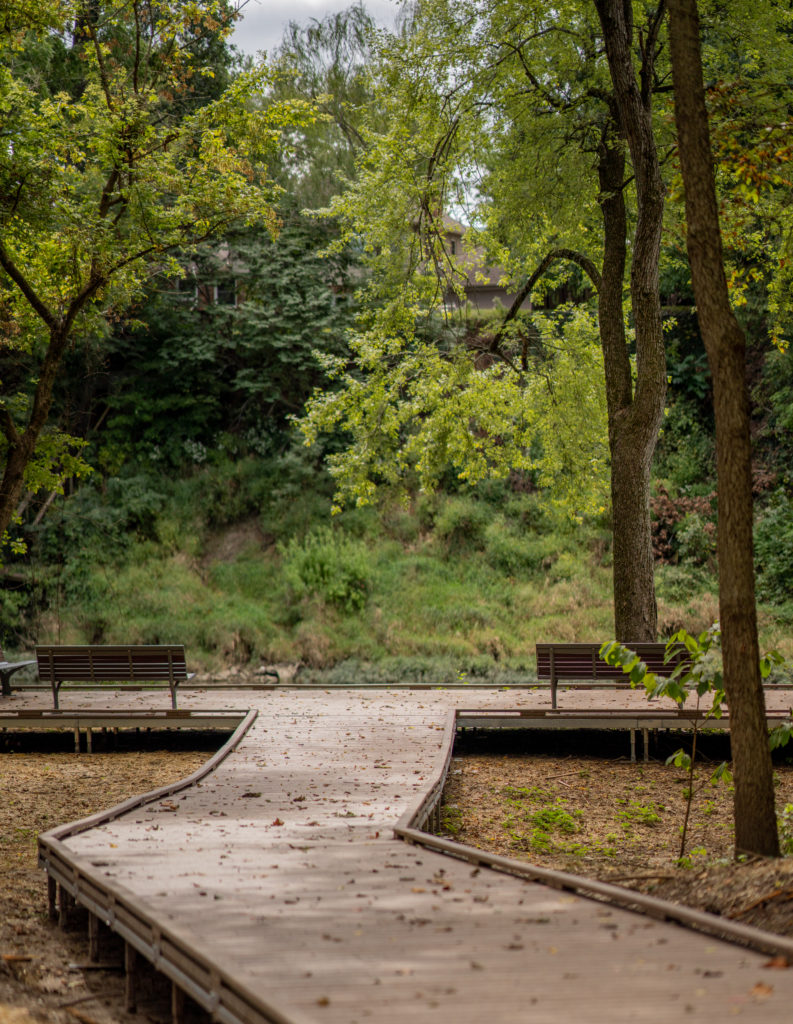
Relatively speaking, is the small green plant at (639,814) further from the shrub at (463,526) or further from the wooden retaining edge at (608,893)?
the shrub at (463,526)

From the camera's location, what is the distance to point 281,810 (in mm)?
7535

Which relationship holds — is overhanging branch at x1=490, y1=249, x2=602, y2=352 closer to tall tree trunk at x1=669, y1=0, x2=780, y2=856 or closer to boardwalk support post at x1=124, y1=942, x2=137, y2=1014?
tall tree trunk at x1=669, y1=0, x2=780, y2=856

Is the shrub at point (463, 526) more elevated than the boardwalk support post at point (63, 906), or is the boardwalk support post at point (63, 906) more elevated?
the shrub at point (463, 526)

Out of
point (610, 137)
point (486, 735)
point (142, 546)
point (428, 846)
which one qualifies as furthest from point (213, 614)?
point (428, 846)


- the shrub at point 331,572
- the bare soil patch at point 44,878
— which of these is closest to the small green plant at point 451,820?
the bare soil patch at point 44,878

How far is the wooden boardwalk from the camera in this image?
3.52 meters

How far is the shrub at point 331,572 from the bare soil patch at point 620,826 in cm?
953

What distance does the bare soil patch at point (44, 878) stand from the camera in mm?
4793

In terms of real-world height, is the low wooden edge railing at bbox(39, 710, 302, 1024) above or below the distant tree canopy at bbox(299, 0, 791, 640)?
below

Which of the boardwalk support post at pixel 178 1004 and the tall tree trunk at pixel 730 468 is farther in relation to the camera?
the tall tree trunk at pixel 730 468

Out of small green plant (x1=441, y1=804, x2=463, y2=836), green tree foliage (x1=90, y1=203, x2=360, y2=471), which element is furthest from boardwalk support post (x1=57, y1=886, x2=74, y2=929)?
green tree foliage (x1=90, y1=203, x2=360, y2=471)

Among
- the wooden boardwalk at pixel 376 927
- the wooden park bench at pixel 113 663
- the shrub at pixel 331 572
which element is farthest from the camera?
the shrub at pixel 331 572

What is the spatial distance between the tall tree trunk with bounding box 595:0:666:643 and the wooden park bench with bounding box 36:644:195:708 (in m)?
5.88

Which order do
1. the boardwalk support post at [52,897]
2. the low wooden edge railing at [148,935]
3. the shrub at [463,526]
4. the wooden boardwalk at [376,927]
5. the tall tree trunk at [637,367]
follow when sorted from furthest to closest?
the shrub at [463,526] < the tall tree trunk at [637,367] < the boardwalk support post at [52,897] < the low wooden edge railing at [148,935] < the wooden boardwalk at [376,927]
